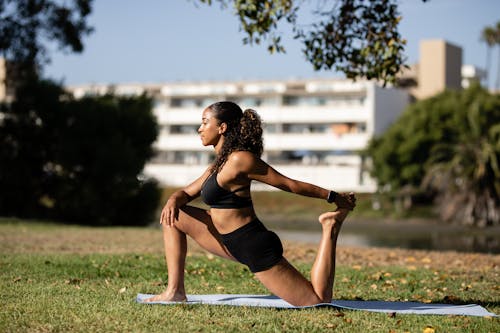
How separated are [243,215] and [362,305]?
1607mm

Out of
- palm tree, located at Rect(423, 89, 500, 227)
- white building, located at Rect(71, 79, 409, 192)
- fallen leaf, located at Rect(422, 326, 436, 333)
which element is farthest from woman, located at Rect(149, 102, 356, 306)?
white building, located at Rect(71, 79, 409, 192)

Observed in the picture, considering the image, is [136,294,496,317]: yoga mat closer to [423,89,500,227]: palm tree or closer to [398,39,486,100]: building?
[423,89,500,227]: palm tree

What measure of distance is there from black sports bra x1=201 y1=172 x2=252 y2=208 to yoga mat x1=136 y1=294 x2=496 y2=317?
1025 mm

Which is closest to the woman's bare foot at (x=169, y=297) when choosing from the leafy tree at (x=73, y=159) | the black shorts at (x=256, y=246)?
the black shorts at (x=256, y=246)

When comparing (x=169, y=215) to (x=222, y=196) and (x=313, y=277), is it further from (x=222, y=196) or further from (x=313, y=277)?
(x=313, y=277)

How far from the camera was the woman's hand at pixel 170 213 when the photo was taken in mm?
7500

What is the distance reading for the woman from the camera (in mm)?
7297

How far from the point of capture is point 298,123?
82500mm

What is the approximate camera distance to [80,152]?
31.8 metres

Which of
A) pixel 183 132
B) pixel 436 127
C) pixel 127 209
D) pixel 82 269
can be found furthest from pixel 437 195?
pixel 82 269

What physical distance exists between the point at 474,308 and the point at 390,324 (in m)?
1.27

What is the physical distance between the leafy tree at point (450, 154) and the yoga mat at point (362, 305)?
39.8 metres

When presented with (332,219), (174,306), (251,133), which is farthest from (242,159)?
(174,306)

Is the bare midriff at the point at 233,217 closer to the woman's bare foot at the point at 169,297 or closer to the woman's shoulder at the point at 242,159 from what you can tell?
the woman's shoulder at the point at 242,159
